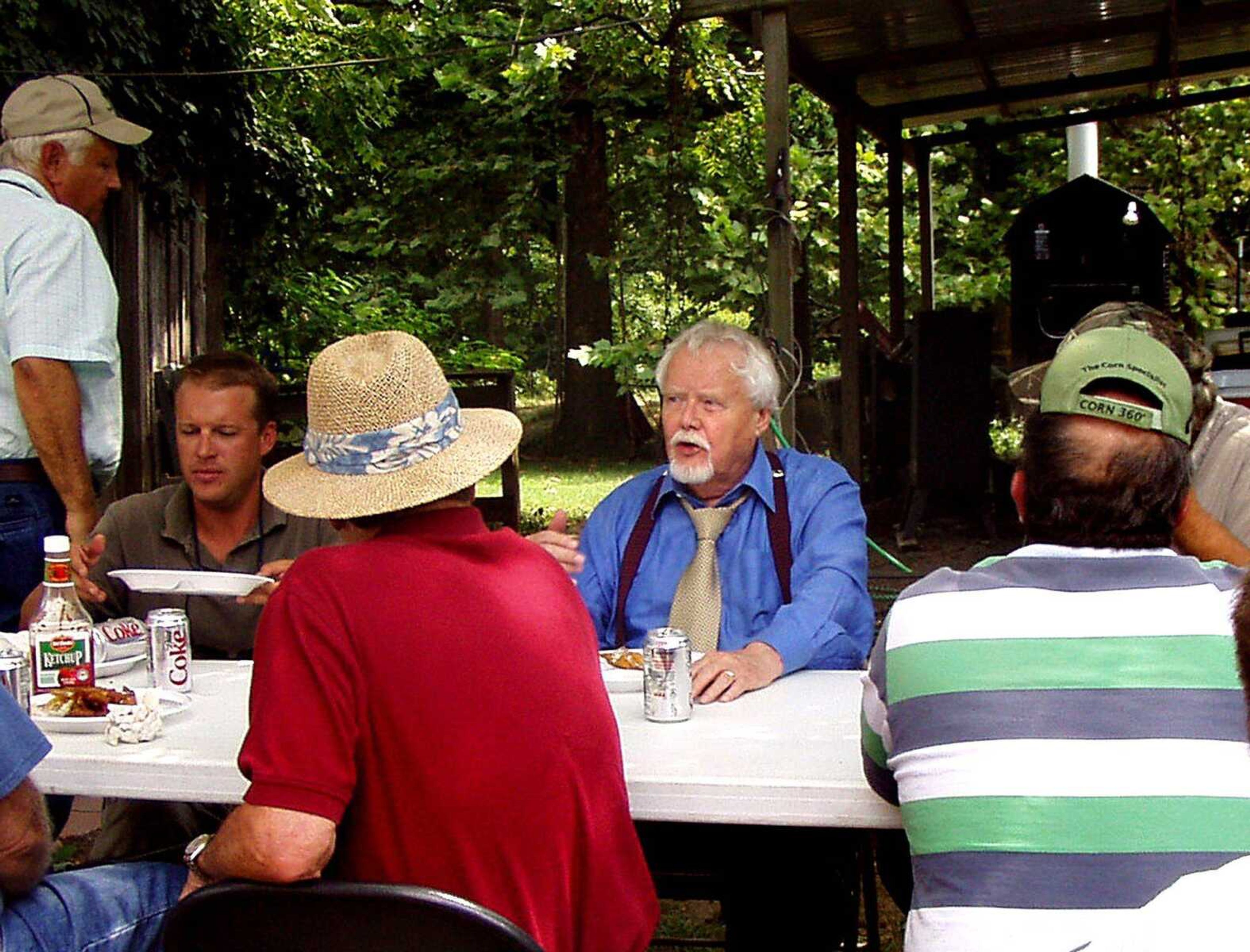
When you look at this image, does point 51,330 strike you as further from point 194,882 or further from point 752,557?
point 194,882

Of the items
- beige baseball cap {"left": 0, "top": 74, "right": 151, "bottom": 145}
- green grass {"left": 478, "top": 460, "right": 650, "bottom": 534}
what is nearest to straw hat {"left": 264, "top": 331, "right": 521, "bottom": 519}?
beige baseball cap {"left": 0, "top": 74, "right": 151, "bottom": 145}

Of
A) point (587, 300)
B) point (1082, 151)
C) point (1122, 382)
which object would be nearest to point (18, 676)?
point (1122, 382)

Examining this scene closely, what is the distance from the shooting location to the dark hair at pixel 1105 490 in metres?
1.73

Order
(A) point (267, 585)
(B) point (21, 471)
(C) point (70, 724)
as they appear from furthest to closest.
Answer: (B) point (21, 471)
(A) point (267, 585)
(C) point (70, 724)

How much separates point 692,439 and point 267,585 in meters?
1.01

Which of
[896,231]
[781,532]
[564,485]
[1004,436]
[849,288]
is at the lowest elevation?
[564,485]

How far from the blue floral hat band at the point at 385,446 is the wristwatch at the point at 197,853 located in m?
0.49

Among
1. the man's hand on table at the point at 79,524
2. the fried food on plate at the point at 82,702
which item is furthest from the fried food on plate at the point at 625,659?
the man's hand on table at the point at 79,524

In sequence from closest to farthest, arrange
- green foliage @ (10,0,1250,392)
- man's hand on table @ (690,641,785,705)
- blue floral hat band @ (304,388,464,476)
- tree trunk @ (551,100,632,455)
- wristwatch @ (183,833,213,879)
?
wristwatch @ (183,833,213,879)
blue floral hat band @ (304,388,464,476)
man's hand on table @ (690,641,785,705)
green foliage @ (10,0,1250,392)
tree trunk @ (551,100,632,455)

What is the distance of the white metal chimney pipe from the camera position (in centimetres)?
1141

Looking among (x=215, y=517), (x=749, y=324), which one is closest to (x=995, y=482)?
(x=749, y=324)

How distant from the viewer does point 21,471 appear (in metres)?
3.26

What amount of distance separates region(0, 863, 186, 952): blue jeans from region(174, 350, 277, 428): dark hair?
1282 millimetres

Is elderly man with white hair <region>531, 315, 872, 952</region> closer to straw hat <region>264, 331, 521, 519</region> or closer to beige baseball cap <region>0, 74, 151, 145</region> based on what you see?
straw hat <region>264, 331, 521, 519</region>
